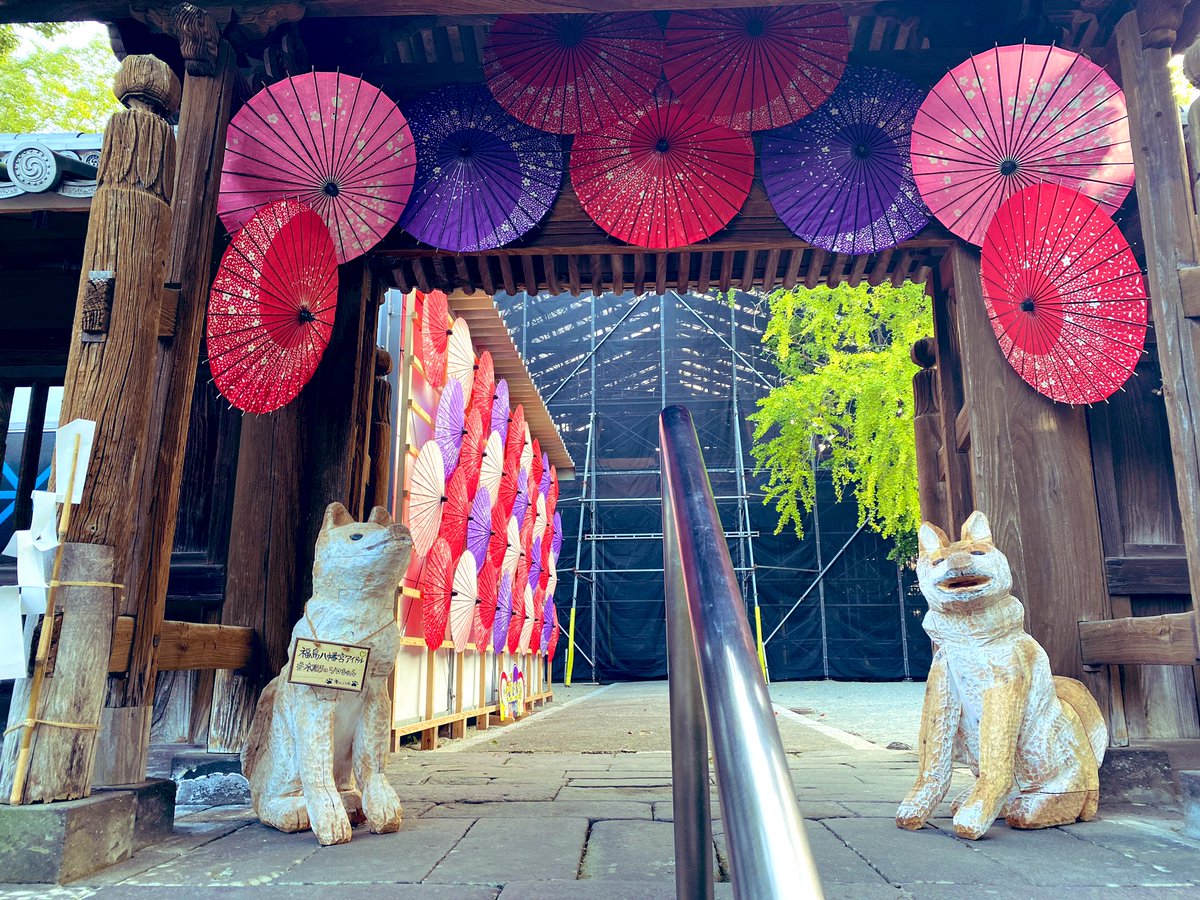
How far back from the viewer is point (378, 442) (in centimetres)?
489

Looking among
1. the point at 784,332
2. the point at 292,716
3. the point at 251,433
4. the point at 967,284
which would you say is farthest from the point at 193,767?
the point at 784,332

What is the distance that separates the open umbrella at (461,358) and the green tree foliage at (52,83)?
6.38 m

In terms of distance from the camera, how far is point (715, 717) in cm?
83

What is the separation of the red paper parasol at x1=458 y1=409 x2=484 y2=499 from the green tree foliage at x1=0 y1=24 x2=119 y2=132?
6816mm

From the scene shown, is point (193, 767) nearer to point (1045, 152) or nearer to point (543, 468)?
point (1045, 152)

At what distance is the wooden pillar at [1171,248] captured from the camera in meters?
2.66

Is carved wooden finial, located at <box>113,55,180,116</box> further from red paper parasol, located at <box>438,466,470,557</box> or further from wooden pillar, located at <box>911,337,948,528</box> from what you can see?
red paper parasol, located at <box>438,466,470,557</box>

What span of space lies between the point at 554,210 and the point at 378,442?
1.76 meters

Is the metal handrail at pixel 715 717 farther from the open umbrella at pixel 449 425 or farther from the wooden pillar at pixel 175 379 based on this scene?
the open umbrella at pixel 449 425

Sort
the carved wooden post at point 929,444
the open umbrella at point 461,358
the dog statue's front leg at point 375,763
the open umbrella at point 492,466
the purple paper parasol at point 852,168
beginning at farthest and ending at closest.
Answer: the open umbrella at point 492,466 → the open umbrella at point 461,358 → the carved wooden post at point 929,444 → the purple paper parasol at point 852,168 → the dog statue's front leg at point 375,763

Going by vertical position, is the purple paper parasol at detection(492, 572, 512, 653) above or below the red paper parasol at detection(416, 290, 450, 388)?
below

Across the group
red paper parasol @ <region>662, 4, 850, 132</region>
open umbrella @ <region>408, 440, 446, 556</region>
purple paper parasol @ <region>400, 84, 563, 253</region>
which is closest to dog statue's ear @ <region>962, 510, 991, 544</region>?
red paper parasol @ <region>662, 4, 850, 132</region>

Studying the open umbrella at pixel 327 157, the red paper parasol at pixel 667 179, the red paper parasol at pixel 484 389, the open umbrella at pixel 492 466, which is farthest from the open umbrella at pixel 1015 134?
the open umbrella at pixel 492 466

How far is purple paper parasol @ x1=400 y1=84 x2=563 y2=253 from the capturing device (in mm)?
3969
